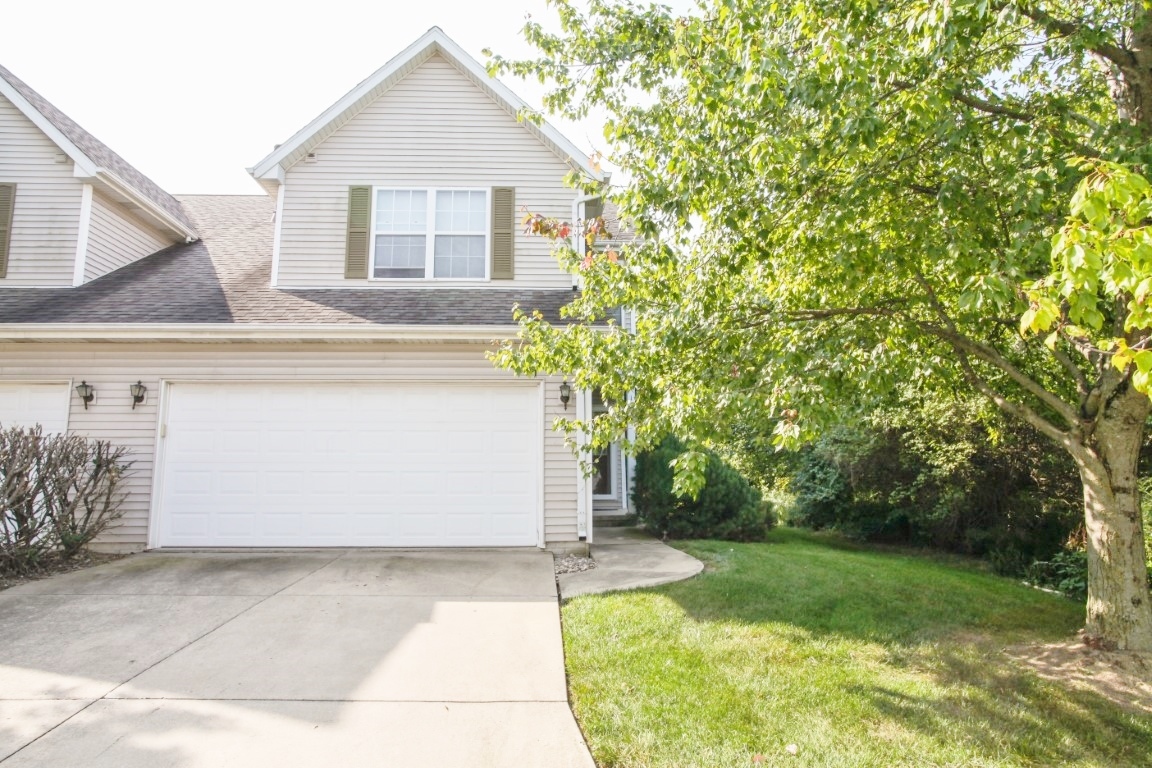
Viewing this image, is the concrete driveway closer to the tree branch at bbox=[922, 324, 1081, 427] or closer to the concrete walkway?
the concrete walkway

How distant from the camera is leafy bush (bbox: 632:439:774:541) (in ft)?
32.8

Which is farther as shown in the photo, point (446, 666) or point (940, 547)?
point (940, 547)

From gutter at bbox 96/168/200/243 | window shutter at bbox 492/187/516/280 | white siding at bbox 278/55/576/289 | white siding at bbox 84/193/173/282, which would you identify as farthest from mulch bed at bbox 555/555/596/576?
gutter at bbox 96/168/200/243

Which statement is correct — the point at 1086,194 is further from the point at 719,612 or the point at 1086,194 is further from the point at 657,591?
the point at 657,591

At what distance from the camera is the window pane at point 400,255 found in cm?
927

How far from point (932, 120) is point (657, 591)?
468cm

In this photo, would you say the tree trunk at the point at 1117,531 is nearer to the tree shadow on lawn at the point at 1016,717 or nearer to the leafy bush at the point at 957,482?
the tree shadow on lawn at the point at 1016,717

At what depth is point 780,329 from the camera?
202 inches

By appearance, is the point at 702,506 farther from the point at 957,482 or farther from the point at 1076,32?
the point at 1076,32

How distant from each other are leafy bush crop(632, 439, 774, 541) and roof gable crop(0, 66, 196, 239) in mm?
8979

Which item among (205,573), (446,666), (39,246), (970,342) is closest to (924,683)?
(970,342)

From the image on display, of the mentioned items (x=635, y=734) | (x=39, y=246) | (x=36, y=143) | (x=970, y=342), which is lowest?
(x=635, y=734)

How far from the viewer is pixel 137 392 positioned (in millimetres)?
8109

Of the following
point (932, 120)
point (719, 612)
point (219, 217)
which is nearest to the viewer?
point (932, 120)
